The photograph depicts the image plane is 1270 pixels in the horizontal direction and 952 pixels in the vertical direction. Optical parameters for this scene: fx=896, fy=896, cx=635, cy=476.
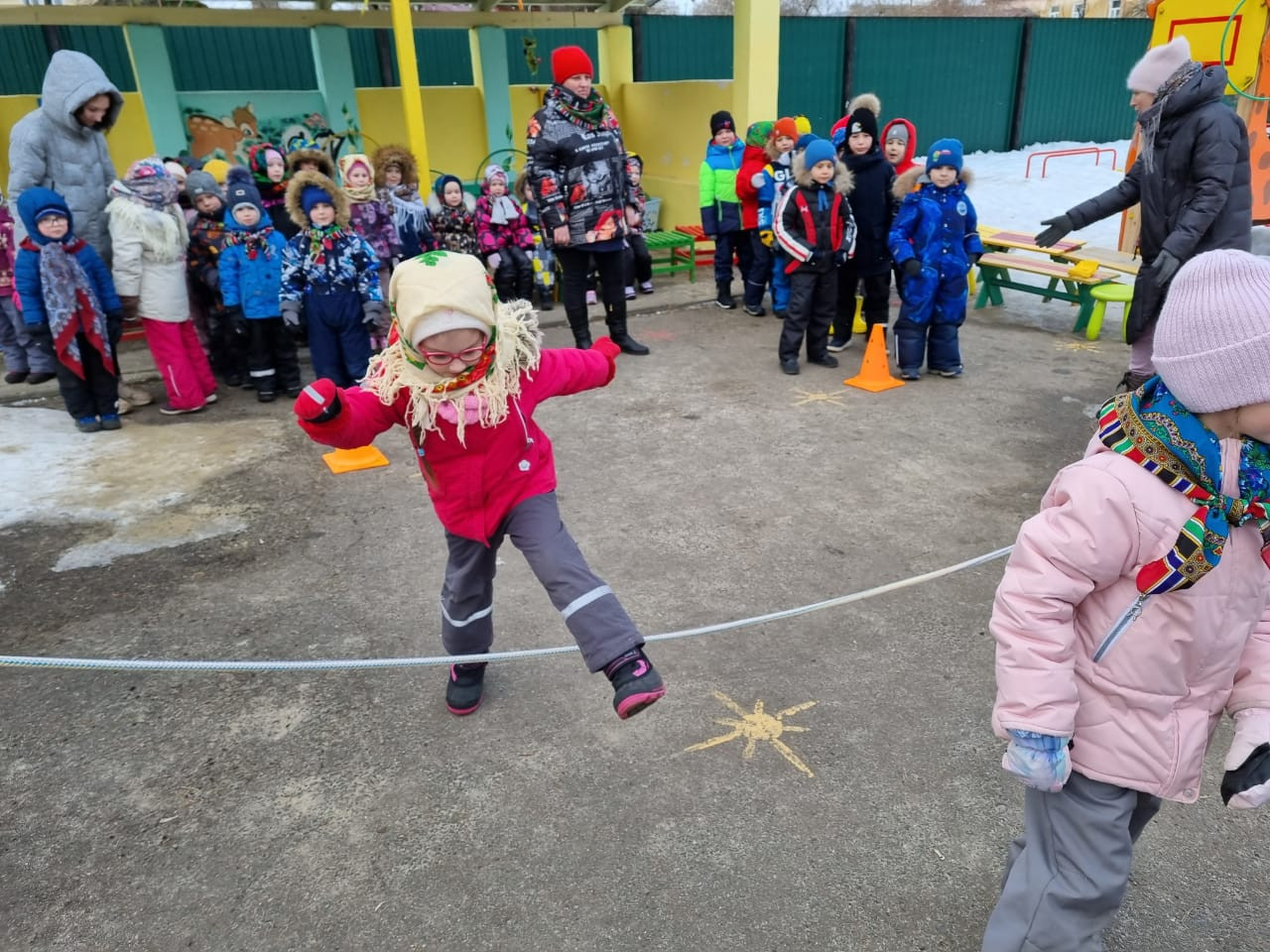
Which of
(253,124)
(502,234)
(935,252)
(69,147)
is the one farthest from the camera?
(253,124)

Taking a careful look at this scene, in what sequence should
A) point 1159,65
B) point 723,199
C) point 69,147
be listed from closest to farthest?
point 1159,65 < point 69,147 < point 723,199

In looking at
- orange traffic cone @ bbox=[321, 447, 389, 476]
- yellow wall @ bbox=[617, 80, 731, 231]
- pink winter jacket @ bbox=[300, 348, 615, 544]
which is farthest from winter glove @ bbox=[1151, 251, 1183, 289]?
yellow wall @ bbox=[617, 80, 731, 231]

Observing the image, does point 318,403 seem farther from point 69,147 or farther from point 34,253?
point 69,147

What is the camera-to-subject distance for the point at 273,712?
10.5ft

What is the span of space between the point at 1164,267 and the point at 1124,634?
376cm

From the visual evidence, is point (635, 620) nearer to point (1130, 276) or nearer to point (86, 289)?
point (86, 289)

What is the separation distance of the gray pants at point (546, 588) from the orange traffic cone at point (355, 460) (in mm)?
2470

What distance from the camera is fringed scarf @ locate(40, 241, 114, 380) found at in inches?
217

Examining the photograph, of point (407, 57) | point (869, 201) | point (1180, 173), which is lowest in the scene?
point (869, 201)

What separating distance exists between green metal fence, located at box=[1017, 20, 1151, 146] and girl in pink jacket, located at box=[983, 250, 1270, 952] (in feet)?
59.6

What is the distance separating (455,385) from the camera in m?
2.63

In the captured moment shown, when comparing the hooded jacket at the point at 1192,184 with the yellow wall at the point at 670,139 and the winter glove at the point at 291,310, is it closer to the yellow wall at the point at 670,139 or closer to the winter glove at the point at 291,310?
the winter glove at the point at 291,310

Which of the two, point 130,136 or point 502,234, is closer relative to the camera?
point 502,234

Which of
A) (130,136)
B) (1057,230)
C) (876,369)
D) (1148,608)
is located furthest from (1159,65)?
(130,136)
